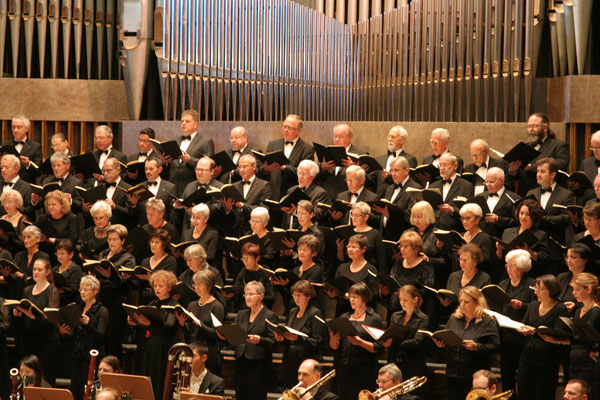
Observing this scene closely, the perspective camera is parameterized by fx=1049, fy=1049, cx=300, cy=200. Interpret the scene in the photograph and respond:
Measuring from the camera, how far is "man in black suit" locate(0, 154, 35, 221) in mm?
7875

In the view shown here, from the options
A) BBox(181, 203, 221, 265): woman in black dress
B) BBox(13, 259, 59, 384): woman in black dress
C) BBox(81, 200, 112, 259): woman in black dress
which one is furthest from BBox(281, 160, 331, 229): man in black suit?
BBox(13, 259, 59, 384): woman in black dress

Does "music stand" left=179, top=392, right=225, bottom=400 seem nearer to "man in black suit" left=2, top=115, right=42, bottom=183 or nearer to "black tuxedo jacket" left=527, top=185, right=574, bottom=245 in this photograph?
"black tuxedo jacket" left=527, top=185, right=574, bottom=245

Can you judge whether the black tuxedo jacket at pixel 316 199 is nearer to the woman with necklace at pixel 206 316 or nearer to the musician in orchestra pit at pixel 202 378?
the woman with necklace at pixel 206 316

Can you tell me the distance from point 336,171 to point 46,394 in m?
3.05

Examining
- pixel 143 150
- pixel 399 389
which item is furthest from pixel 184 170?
pixel 399 389

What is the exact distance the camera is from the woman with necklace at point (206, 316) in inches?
252

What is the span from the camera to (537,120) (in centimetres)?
749

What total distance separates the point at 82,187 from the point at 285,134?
1590mm

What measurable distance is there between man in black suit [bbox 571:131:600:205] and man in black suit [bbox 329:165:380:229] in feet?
4.43

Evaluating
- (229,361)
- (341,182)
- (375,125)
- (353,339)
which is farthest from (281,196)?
(353,339)

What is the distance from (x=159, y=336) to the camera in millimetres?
6570

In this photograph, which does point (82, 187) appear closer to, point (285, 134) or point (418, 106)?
point (285, 134)

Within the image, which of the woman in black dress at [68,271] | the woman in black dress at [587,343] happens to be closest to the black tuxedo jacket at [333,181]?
the woman in black dress at [68,271]

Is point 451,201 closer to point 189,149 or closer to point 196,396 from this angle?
point 189,149
